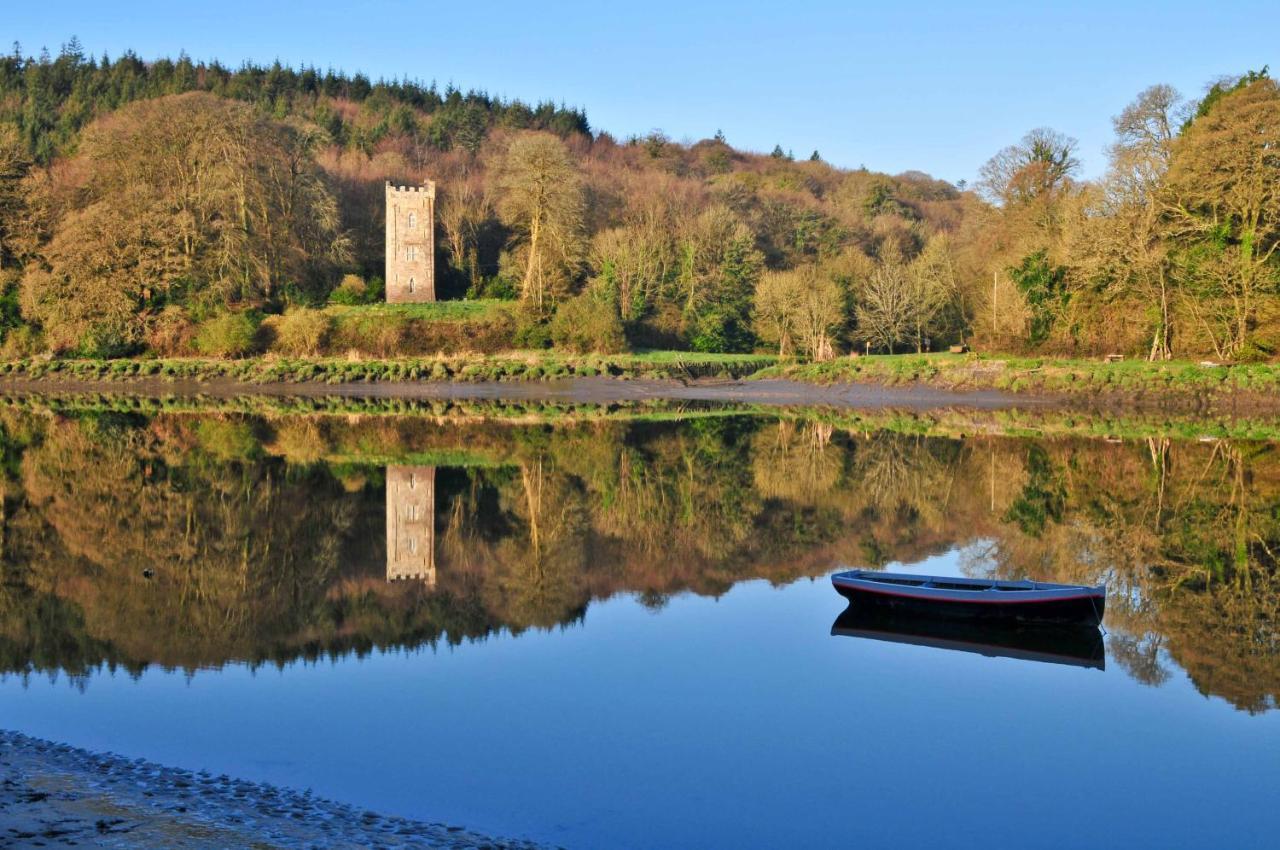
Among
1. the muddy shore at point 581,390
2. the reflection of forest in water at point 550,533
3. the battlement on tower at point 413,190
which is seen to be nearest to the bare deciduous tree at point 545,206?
the battlement on tower at point 413,190

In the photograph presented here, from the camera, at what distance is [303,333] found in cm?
5078

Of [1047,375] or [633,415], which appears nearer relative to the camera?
[633,415]

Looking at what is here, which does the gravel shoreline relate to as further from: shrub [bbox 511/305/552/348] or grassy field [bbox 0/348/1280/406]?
shrub [bbox 511/305/552/348]

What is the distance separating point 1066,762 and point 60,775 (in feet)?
21.4

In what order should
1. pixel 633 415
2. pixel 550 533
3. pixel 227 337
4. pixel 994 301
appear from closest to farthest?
pixel 550 533
pixel 633 415
pixel 994 301
pixel 227 337

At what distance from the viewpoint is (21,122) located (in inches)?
3369

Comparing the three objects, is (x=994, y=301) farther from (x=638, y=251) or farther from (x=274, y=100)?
(x=274, y=100)

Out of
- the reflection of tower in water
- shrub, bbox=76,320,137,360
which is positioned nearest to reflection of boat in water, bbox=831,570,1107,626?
the reflection of tower in water

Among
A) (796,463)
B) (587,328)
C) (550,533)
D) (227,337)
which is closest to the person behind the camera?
(550,533)

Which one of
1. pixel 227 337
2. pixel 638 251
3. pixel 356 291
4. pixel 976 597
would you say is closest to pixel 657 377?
pixel 638 251

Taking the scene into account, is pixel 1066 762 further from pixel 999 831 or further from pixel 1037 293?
pixel 1037 293

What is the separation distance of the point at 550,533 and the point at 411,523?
7.04 ft

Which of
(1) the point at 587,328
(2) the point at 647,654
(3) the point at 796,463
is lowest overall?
(2) the point at 647,654

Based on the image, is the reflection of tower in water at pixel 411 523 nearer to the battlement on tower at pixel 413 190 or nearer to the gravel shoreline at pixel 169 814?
the gravel shoreline at pixel 169 814
